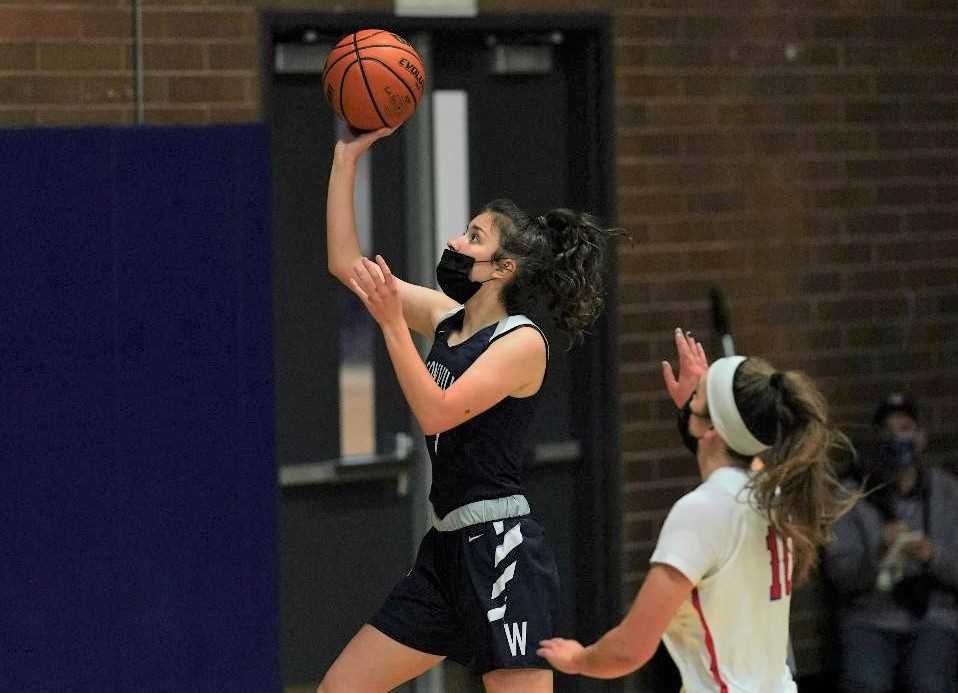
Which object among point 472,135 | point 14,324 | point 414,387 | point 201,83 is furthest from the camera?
point 472,135

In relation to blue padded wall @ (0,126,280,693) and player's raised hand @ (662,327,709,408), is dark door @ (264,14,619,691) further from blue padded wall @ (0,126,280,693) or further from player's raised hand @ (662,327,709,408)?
player's raised hand @ (662,327,709,408)

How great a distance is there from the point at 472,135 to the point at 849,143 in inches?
67.7

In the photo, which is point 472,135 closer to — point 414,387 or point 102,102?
point 102,102

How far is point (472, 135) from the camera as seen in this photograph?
6.85 metres

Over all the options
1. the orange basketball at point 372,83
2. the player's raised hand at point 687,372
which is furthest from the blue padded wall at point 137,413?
the player's raised hand at point 687,372

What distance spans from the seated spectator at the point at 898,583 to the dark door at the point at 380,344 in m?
0.92

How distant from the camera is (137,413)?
5816mm

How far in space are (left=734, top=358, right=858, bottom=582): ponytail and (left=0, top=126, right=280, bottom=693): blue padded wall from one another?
2.56m

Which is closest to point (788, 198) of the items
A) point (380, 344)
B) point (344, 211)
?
point (380, 344)

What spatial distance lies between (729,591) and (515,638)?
2.97 ft

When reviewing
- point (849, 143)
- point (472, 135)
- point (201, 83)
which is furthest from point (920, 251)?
point (201, 83)

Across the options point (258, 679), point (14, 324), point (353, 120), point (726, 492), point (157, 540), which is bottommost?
point (258, 679)

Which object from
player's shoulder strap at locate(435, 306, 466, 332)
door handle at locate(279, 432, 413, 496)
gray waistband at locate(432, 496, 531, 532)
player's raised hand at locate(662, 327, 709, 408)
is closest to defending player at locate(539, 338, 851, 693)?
player's raised hand at locate(662, 327, 709, 408)

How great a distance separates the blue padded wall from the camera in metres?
5.70
